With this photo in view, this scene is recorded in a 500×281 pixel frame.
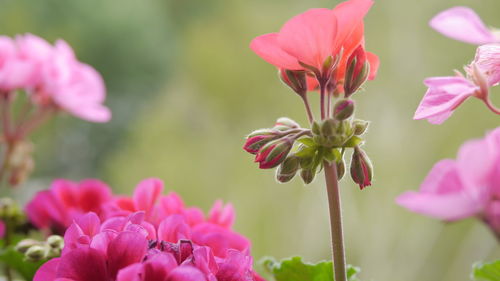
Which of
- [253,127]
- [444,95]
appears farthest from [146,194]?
[253,127]

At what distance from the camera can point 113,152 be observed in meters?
5.83

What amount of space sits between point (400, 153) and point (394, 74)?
64cm

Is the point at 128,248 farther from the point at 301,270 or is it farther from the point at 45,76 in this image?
the point at 45,76

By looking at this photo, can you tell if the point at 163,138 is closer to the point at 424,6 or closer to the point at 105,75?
the point at 105,75

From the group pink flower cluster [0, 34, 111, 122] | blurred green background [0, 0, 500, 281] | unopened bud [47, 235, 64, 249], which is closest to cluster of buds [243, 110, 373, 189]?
unopened bud [47, 235, 64, 249]

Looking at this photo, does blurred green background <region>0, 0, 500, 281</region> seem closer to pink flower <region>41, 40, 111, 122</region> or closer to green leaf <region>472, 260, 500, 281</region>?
pink flower <region>41, 40, 111, 122</region>

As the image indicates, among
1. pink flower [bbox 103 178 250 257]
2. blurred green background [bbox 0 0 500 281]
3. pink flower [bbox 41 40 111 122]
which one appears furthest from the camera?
blurred green background [bbox 0 0 500 281]

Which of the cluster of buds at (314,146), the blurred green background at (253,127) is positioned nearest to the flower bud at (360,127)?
the cluster of buds at (314,146)

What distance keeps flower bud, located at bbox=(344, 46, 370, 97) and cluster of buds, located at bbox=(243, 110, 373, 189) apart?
2 cm

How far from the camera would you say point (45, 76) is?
19.5 inches

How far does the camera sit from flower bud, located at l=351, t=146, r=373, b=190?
0.25 m

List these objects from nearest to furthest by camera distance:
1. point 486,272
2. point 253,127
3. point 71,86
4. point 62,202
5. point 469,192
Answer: point 469,192 < point 486,272 < point 62,202 < point 71,86 < point 253,127

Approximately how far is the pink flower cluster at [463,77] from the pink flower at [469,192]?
3 cm

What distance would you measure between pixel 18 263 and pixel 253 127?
16.3ft
